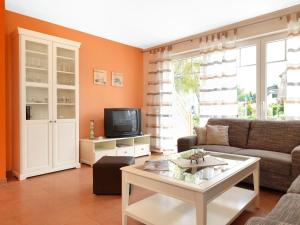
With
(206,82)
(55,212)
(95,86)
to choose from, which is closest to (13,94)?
(95,86)

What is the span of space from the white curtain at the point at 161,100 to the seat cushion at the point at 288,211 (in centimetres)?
341

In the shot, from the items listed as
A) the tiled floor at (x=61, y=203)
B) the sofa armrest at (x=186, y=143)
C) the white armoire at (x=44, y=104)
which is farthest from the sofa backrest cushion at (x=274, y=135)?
the white armoire at (x=44, y=104)

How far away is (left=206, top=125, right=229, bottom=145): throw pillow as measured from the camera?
3.30 m

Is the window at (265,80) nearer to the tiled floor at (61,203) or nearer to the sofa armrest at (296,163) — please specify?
the sofa armrest at (296,163)

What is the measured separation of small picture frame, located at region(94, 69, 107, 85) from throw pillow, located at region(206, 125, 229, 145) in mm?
2333

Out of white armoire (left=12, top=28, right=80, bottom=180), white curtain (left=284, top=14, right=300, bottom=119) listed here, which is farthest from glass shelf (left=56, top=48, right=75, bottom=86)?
white curtain (left=284, top=14, right=300, bottom=119)

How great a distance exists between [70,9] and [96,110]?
1.88 metres

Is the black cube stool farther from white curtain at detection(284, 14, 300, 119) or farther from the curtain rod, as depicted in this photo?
the curtain rod

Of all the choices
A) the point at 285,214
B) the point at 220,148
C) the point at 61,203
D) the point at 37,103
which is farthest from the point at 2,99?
the point at 285,214

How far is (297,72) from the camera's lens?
3014mm

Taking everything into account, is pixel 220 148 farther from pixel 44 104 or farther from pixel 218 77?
pixel 44 104

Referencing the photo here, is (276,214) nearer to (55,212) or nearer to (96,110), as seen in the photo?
(55,212)

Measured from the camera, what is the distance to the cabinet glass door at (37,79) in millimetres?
3152

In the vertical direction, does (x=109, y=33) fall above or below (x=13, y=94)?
above
